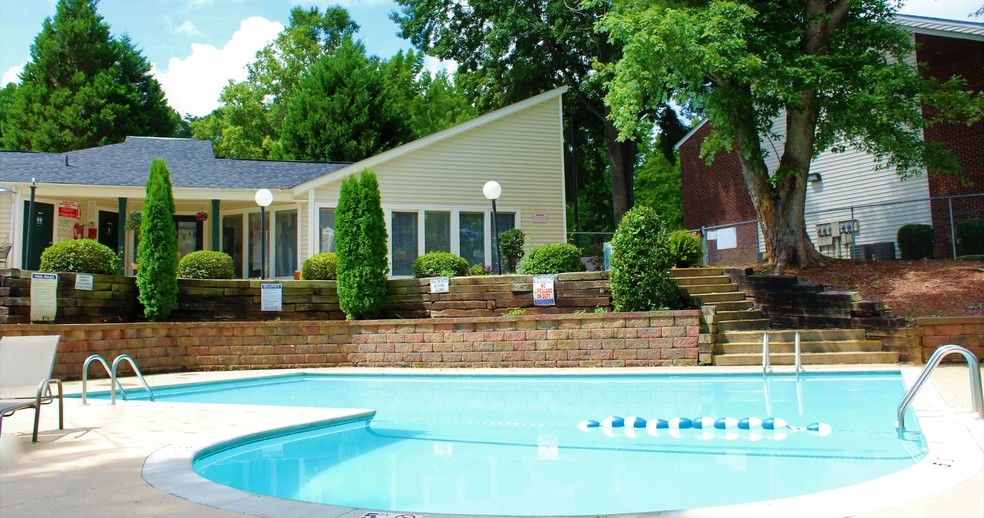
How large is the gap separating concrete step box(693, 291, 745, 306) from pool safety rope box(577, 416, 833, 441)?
6.09m

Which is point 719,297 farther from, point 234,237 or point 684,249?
point 234,237

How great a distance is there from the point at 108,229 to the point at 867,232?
19701 millimetres

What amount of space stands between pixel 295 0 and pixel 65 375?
39328mm

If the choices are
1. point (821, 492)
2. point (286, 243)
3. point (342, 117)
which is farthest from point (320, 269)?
point (342, 117)

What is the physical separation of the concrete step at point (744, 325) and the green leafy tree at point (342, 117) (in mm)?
19039

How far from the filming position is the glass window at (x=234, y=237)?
18.8 m

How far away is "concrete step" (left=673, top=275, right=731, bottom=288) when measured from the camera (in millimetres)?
13883

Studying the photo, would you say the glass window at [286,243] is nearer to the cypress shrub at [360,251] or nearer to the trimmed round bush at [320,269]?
the trimmed round bush at [320,269]

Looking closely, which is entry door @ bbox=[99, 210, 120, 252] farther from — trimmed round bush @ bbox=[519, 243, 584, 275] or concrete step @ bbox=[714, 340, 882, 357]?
concrete step @ bbox=[714, 340, 882, 357]

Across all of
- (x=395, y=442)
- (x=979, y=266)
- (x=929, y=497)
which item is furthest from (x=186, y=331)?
(x=979, y=266)

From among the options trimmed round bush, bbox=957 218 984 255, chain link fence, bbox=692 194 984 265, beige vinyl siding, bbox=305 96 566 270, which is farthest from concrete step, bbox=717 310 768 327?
beige vinyl siding, bbox=305 96 566 270

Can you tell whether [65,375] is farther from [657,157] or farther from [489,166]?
[657,157]

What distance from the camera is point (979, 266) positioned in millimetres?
13516

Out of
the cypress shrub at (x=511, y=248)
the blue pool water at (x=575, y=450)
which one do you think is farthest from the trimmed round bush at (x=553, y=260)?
the blue pool water at (x=575, y=450)
